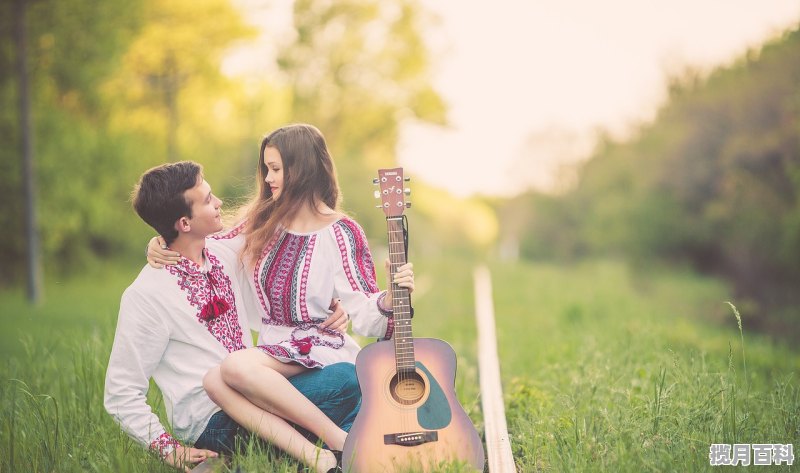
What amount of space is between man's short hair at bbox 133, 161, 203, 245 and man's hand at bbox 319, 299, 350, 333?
2.86 ft

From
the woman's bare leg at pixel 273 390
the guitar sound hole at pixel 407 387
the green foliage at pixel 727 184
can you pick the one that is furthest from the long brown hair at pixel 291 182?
the green foliage at pixel 727 184

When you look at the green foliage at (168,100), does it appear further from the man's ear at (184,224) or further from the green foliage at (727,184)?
the green foliage at (727,184)

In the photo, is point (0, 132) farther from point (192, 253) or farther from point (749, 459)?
point (749, 459)

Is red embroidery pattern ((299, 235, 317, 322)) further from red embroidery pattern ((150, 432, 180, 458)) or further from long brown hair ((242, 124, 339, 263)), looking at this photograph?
red embroidery pattern ((150, 432, 180, 458))

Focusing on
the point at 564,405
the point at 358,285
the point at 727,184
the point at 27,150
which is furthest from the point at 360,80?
the point at 358,285

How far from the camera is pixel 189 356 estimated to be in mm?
4016

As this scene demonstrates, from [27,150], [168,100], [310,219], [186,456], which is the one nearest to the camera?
[186,456]

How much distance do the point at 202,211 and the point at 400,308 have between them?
1081 mm

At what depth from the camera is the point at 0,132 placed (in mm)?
16016

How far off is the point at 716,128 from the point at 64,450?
86.9 ft

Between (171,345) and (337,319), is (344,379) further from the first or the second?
(171,345)

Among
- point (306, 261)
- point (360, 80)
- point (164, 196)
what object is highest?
point (360, 80)

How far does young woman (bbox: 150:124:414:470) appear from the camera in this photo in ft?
13.6

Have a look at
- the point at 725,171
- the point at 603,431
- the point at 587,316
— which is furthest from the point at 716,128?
the point at 603,431
